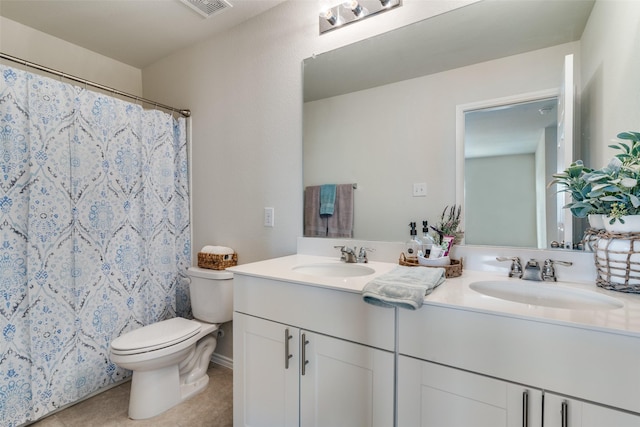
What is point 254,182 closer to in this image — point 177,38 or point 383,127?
point 383,127

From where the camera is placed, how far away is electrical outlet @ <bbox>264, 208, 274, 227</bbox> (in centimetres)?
193

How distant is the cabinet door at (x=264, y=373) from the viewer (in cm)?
120

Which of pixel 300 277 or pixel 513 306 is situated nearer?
pixel 513 306

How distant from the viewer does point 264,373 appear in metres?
1.28

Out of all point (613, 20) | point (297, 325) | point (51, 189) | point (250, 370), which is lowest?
point (250, 370)

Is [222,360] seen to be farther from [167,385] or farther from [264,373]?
[264,373]

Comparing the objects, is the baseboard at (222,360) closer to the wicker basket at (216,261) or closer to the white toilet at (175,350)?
the white toilet at (175,350)

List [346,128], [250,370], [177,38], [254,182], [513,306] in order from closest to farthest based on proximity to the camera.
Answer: [513,306] → [250,370] → [346,128] → [254,182] → [177,38]

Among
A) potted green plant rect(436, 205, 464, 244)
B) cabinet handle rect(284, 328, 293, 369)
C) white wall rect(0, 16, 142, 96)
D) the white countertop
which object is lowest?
cabinet handle rect(284, 328, 293, 369)

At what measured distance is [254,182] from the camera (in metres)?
2.00

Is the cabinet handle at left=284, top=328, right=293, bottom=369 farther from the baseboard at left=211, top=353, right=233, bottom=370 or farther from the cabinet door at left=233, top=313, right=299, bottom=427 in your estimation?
the baseboard at left=211, top=353, right=233, bottom=370

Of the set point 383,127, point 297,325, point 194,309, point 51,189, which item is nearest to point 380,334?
point 297,325

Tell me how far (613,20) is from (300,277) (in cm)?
146

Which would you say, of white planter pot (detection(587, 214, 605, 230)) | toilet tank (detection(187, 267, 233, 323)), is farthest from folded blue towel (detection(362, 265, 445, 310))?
toilet tank (detection(187, 267, 233, 323))
